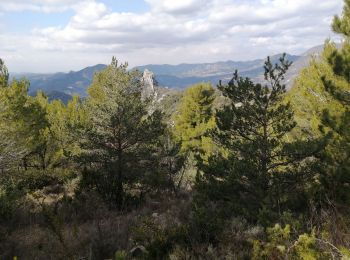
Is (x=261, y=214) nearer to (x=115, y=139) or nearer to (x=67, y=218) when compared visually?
(x=67, y=218)

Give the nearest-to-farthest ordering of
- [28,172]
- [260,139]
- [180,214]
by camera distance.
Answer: [260,139], [180,214], [28,172]

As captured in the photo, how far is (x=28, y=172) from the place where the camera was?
16.8 m

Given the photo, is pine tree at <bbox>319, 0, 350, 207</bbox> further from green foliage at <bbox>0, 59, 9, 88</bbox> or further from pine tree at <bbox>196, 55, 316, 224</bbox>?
green foliage at <bbox>0, 59, 9, 88</bbox>

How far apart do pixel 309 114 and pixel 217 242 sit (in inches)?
412

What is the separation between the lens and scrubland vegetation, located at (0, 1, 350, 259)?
19.9ft

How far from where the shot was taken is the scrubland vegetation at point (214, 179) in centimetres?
605

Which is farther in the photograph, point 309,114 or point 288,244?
point 309,114

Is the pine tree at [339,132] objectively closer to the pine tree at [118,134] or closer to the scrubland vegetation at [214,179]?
the scrubland vegetation at [214,179]

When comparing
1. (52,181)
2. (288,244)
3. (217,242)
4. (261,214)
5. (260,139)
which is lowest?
(52,181)

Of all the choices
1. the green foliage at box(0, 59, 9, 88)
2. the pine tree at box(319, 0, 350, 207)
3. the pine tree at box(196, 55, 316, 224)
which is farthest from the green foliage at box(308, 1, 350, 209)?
the green foliage at box(0, 59, 9, 88)

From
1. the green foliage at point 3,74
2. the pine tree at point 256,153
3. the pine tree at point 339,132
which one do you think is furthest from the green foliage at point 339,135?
the green foliage at point 3,74

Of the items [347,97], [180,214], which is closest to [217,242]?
[180,214]

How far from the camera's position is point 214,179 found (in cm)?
912

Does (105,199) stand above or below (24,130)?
below
